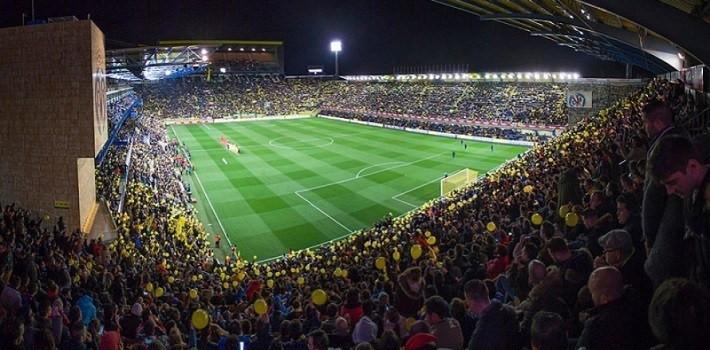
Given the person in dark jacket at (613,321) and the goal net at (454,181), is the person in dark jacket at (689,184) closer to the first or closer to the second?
the person in dark jacket at (613,321)

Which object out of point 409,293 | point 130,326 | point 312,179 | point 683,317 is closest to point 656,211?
point 683,317

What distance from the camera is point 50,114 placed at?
15922 mm

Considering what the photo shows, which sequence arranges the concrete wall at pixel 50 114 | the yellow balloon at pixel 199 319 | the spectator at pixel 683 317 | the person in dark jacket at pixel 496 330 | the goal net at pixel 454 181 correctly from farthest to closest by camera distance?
1. the goal net at pixel 454 181
2. the concrete wall at pixel 50 114
3. the yellow balloon at pixel 199 319
4. the person in dark jacket at pixel 496 330
5. the spectator at pixel 683 317

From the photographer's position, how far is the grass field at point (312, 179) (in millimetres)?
25938

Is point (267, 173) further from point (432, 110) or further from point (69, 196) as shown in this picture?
point (432, 110)

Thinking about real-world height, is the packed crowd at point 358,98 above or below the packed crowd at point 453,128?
above

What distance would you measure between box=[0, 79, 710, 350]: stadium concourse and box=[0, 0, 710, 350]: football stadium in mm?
24

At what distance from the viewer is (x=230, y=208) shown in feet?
97.6

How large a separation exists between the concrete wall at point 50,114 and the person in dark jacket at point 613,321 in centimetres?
1574

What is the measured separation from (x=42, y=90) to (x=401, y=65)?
7353 centimetres

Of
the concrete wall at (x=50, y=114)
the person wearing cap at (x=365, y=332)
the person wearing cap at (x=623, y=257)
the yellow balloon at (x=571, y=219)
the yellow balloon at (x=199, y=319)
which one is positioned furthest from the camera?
the concrete wall at (x=50, y=114)

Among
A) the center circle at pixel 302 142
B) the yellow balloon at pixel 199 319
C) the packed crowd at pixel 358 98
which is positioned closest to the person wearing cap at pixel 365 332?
the yellow balloon at pixel 199 319

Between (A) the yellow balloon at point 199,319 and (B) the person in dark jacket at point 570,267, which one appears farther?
(A) the yellow balloon at point 199,319

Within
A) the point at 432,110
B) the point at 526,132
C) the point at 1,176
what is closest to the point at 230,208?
the point at 1,176
